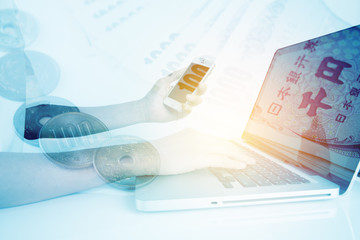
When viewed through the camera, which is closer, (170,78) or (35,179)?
(35,179)

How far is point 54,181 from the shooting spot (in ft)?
1.07

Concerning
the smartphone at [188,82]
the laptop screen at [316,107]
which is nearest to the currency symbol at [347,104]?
the laptop screen at [316,107]

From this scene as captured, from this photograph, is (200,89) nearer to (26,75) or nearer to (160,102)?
(160,102)

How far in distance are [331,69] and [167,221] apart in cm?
44

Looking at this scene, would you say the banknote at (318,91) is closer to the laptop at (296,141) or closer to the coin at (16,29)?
the laptop at (296,141)

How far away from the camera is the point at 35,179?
327 mm

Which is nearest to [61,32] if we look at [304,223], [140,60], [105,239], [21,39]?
[21,39]

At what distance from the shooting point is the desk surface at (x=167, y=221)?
0.24 m

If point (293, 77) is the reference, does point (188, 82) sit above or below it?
below

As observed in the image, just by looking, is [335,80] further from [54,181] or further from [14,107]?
[14,107]

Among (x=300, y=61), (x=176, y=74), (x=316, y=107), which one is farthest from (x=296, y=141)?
(x=176, y=74)

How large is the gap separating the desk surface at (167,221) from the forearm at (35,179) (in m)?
0.01

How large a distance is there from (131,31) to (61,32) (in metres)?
0.17

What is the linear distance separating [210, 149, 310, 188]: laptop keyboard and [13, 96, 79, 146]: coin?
325 millimetres
